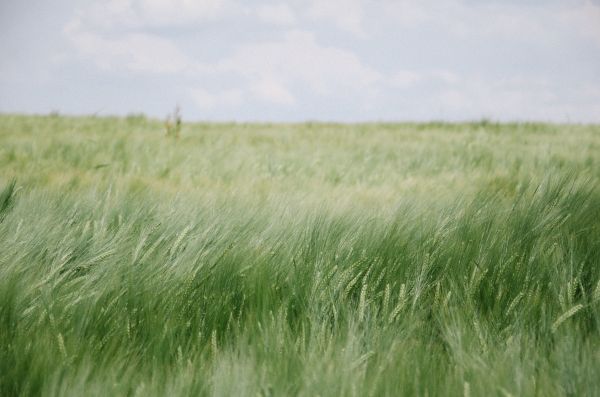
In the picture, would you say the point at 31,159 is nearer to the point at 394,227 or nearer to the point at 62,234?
the point at 62,234

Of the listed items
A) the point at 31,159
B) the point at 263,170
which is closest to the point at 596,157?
the point at 263,170

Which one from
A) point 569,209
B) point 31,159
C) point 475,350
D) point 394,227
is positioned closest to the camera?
point 475,350

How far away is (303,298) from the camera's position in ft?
3.41

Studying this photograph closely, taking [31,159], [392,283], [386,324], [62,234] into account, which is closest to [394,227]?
[392,283]

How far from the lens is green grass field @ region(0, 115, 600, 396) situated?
724mm

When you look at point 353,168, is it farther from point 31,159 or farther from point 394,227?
point 31,159

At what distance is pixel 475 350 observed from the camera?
32.1 inches

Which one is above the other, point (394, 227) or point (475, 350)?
point (394, 227)

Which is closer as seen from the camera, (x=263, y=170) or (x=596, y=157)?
(x=263, y=170)

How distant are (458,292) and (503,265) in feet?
0.58

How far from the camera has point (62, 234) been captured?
1.31 m

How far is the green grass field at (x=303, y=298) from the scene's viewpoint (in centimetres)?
72

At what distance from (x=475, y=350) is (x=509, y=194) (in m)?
1.75

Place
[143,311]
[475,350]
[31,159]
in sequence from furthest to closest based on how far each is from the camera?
[31,159] → [143,311] → [475,350]
